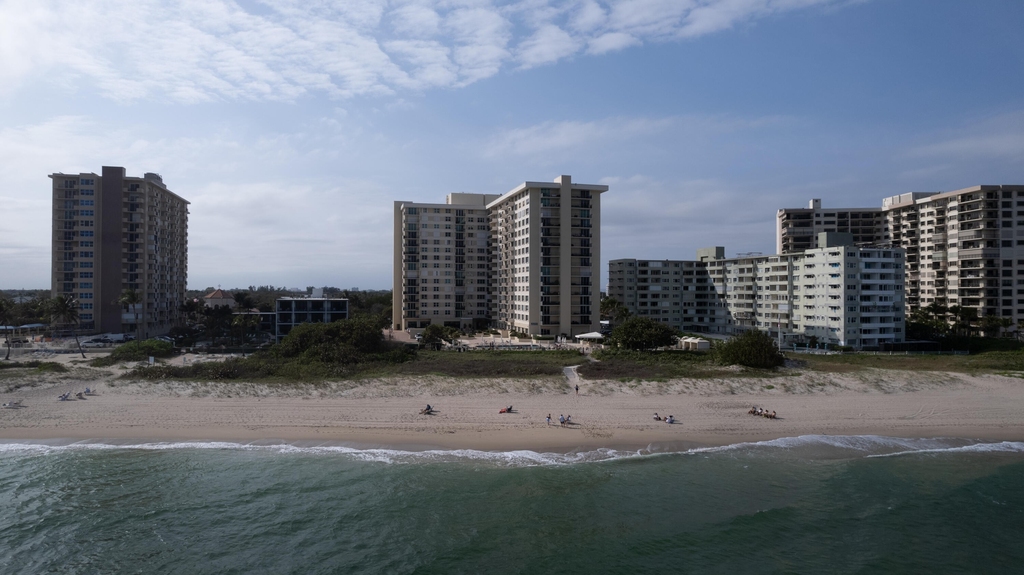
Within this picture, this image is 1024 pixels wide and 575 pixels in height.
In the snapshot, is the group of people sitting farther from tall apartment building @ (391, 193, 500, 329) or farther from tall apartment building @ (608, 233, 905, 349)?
tall apartment building @ (391, 193, 500, 329)

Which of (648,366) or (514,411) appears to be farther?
(648,366)

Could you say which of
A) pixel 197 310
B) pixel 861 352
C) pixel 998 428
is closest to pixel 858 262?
pixel 861 352

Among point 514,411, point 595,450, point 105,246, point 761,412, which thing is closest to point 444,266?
point 105,246

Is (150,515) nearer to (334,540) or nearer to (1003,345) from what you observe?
(334,540)

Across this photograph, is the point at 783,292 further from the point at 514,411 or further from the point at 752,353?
the point at 514,411

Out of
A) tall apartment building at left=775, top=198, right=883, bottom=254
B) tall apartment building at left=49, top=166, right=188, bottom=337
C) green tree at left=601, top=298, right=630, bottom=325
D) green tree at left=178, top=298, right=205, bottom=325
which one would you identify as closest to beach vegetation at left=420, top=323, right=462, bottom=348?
green tree at left=601, top=298, right=630, bottom=325

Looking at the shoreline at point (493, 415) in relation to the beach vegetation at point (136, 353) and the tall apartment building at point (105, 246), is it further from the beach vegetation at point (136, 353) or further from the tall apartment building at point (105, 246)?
the tall apartment building at point (105, 246)
